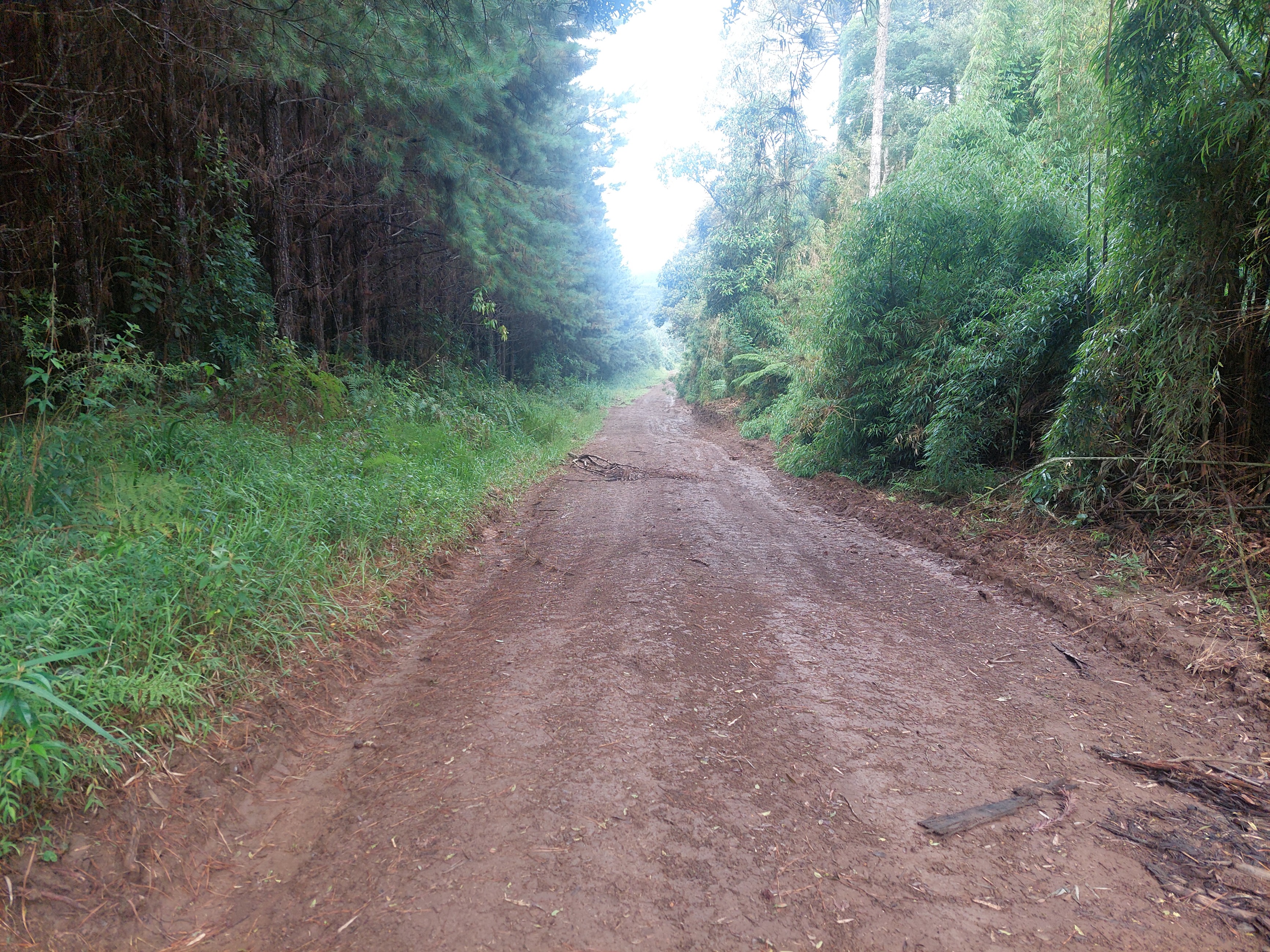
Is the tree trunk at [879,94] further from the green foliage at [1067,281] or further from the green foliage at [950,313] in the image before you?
the green foliage at [950,313]

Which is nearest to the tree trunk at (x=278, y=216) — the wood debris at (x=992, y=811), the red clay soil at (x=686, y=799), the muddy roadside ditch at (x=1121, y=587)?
the red clay soil at (x=686, y=799)

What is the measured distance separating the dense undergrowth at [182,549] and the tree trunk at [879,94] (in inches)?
490

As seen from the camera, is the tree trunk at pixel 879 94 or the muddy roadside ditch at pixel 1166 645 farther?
the tree trunk at pixel 879 94

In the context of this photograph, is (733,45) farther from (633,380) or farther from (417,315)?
(633,380)

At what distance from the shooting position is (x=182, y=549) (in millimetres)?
3695

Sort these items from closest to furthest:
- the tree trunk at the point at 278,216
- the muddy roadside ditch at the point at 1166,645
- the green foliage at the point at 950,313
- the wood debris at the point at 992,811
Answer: the muddy roadside ditch at the point at 1166,645
the wood debris at the point at 992,811
the green foliage at the point at 950,313
the tree trunk at the point at 278,216

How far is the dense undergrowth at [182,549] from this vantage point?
8.84 feet

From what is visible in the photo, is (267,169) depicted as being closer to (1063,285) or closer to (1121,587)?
(1063,285)

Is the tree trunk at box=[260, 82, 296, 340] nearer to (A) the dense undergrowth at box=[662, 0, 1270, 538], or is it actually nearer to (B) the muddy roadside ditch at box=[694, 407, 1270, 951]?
(A) the dense undergrowth at box=[662, 0, 1270, 538]

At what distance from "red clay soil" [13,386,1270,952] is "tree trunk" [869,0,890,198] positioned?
42.2 ft

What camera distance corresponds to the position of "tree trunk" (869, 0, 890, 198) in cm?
1482

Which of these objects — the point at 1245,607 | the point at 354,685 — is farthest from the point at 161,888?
the point at 1245,607

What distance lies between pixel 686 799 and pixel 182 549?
9.78 ft

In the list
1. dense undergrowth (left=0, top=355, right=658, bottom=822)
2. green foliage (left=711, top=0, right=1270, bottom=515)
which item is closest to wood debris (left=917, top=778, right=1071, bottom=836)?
dense undergrowth (left=0, top=355, right=658, bottom=822)
